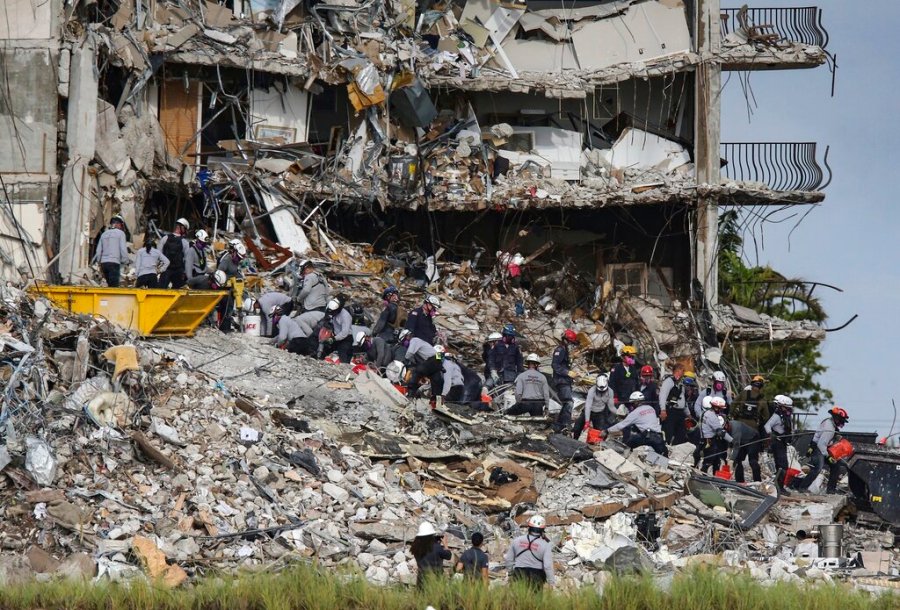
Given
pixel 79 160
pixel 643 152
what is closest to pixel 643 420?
pixel 79 160

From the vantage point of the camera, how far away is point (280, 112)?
97.5 ft

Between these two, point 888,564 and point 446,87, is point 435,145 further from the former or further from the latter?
point 888,564

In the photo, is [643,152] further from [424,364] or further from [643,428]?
[643,428]

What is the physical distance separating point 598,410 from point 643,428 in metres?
0.85

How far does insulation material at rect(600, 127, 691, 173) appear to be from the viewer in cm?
3231

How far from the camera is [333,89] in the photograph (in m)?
30.8

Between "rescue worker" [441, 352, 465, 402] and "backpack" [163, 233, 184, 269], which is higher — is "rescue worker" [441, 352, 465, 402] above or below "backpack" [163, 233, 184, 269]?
below

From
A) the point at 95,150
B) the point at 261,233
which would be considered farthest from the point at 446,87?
the point at 95,150

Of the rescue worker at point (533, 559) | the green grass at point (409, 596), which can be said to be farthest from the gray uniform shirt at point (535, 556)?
the green grass at point (409, 596)

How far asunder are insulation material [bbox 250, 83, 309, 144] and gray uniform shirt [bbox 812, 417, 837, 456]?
1272 cm

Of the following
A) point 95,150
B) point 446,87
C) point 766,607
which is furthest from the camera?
point 446,87

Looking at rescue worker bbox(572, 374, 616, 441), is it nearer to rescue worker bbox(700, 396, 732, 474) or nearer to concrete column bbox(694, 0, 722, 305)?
rescue worker bbox(700, 396, 732, 474)

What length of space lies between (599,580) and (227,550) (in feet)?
13.7

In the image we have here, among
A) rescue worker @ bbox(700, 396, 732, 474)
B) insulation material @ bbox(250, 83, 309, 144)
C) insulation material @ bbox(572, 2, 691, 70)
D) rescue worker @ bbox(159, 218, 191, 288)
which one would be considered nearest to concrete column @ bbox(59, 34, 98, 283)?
rescue worker @ bbox(159, 218, 191, 288)
